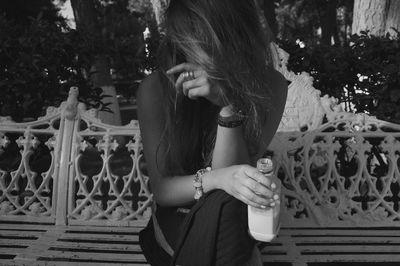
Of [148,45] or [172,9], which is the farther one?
[148,45]

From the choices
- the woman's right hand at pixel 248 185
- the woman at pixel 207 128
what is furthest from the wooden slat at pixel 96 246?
the woman's right hand at pixel 248 185

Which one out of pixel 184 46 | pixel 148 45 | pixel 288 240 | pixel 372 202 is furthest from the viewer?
pixel 148 45

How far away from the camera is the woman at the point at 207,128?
60.5 inches

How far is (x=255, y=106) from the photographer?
179cm

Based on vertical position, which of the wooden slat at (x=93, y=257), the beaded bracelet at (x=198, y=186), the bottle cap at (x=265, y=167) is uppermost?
the bottle cap at (x=265, y=167)

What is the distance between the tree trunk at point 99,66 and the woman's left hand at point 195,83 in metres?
2.58

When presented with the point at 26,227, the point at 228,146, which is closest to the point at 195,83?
the point at 228,146

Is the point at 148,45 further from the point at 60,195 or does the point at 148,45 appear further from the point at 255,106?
the point at 255,106

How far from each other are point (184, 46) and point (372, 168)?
2.38 m

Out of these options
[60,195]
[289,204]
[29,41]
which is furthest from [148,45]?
[289,204]

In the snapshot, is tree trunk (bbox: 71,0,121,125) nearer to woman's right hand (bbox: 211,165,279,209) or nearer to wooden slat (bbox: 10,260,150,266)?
wooden slat (bbox: 10,260,150,266)

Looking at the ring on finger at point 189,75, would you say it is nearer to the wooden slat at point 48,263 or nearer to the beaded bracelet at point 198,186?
the beaded bracelet at point 198,186

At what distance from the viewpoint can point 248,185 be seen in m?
1.50

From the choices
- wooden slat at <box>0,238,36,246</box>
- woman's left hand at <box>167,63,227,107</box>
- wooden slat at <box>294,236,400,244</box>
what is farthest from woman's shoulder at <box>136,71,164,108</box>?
wooden slat at <box>294,236,400,244</box>
